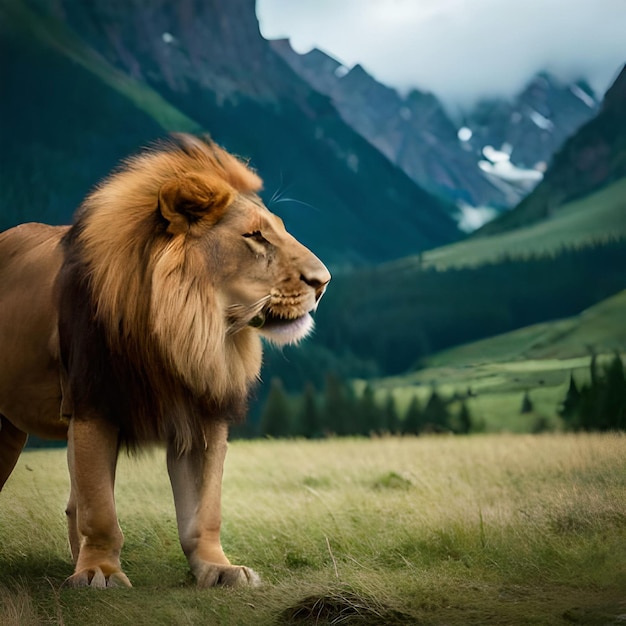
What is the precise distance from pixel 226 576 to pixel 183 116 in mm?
19800

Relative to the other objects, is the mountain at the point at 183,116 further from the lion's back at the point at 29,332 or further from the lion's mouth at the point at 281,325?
the lion's mouth at the point at 281,325

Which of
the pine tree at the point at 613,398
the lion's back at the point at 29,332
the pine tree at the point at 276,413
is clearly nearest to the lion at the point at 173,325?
the lion's back at the point at 29,332

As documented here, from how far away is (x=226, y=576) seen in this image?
173 inches

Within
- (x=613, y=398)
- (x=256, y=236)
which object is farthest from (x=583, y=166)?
(x=256, y=236)

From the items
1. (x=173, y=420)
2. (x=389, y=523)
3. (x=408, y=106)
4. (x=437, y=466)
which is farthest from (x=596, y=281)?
(x=173, y=420)

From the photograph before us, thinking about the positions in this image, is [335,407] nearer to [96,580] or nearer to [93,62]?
[93,62]

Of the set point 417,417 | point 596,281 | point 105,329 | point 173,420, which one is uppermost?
point 105,329

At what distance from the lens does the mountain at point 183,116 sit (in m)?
19.5

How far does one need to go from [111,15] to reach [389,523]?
18.8 m

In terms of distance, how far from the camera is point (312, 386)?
60.8 feet

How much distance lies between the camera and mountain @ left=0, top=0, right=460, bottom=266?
63.8 ft

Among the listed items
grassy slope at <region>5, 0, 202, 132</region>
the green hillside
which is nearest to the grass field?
the green hillside

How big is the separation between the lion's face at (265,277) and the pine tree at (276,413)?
13344mm

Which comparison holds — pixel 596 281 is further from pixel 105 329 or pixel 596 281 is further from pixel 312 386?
pixel 105 329
